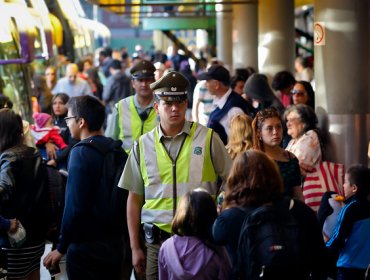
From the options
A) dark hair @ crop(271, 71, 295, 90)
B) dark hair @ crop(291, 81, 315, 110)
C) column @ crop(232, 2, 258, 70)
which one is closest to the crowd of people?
dark hair @ crop(291, 81, 315, 110)

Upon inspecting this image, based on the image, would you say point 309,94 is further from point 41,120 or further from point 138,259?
point 138,259

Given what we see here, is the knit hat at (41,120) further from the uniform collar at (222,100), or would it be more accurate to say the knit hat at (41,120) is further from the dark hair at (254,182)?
the dark hair at (254,182)

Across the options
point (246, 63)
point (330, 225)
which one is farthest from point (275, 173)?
point (246, 63)

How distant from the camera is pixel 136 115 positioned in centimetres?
931

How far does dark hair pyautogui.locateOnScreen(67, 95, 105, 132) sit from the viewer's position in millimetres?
7113

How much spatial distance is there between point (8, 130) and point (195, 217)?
2.09m

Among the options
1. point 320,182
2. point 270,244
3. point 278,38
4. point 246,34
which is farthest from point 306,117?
point 246,34

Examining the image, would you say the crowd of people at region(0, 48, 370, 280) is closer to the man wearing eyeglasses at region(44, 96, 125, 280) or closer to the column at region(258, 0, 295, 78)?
the man wearing eyeglasses at region(44, 96, 125, 280)

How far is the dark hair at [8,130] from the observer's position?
739 cm


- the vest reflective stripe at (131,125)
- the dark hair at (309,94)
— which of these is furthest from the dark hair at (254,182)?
the dark hair at (309,94)

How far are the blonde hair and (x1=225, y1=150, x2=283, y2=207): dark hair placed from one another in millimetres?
2446

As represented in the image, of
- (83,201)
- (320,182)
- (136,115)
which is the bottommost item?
(320,182)

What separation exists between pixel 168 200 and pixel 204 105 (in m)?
7.70

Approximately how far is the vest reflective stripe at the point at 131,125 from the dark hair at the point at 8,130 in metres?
1.94
